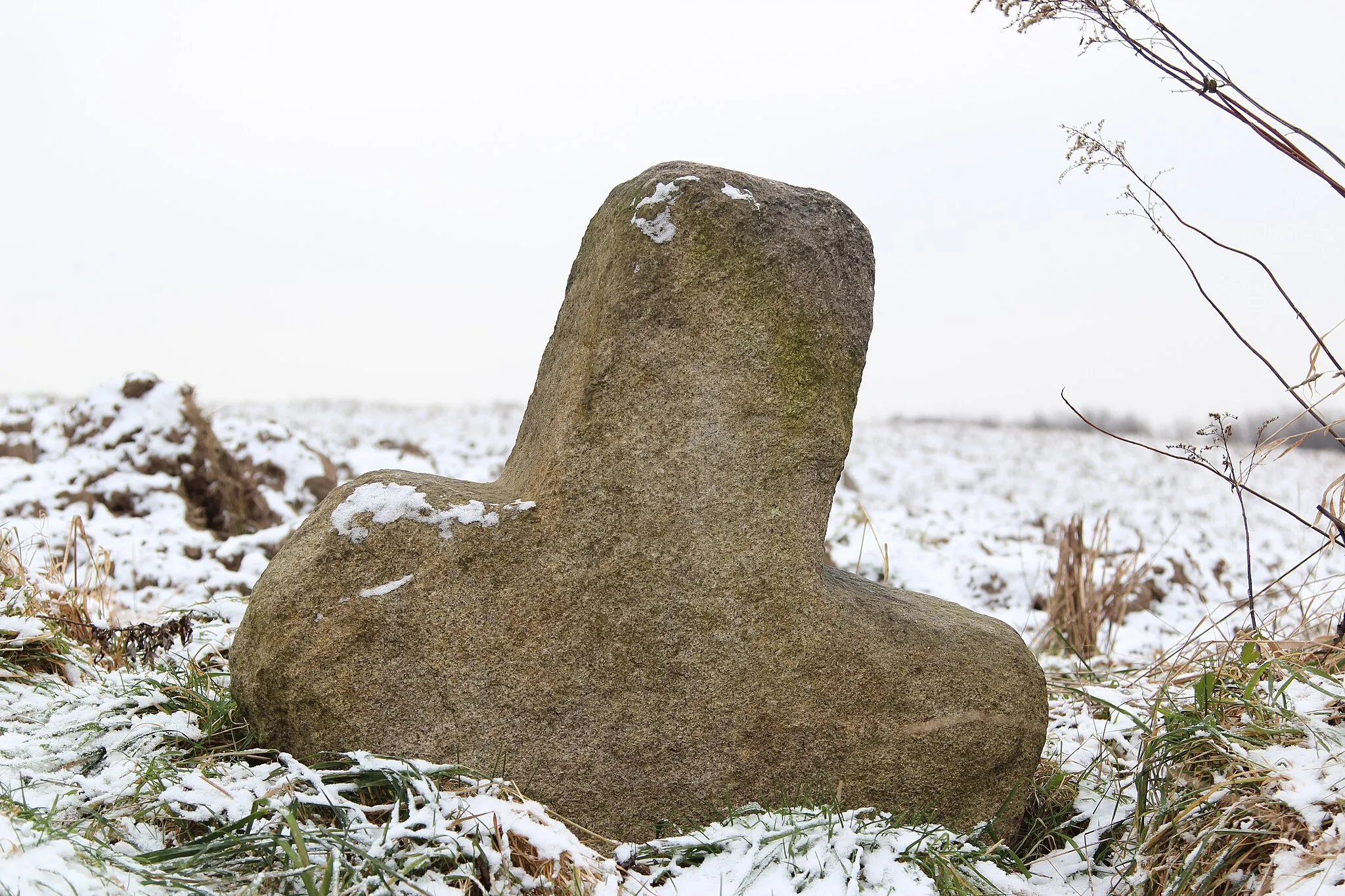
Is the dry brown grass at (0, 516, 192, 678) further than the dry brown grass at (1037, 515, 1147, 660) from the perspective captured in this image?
No

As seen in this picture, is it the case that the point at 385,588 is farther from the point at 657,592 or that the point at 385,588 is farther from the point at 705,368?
the point at 705,368

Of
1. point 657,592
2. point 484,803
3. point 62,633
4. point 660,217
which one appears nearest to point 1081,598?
→ point 657,592

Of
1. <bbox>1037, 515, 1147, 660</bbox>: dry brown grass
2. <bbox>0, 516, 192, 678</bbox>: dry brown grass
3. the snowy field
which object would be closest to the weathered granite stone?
the snowy field

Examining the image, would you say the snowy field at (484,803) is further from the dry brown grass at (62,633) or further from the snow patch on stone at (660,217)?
the snow patch on stone at (660,217)

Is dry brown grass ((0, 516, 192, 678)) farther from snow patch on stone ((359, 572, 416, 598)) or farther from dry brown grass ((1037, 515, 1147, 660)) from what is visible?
dry brown grass ((1037, 515, 1147, 660))

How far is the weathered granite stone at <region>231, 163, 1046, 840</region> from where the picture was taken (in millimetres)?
2396

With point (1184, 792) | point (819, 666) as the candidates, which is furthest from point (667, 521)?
point (1184, 792)

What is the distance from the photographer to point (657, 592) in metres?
2.47

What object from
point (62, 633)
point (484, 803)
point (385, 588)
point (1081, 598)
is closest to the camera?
point (484, 803)

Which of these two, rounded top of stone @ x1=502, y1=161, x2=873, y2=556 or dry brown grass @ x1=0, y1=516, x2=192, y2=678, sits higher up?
rounded top of stone @ x1=502, y1=161, x2=873, y2=556

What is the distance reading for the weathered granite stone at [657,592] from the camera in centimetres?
240

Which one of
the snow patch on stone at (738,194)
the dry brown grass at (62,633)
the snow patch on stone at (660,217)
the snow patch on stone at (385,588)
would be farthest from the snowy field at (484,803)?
the snow patch on stone at (738,194)

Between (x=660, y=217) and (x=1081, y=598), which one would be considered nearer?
(x=660, y=217)

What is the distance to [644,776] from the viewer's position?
2477 mm
